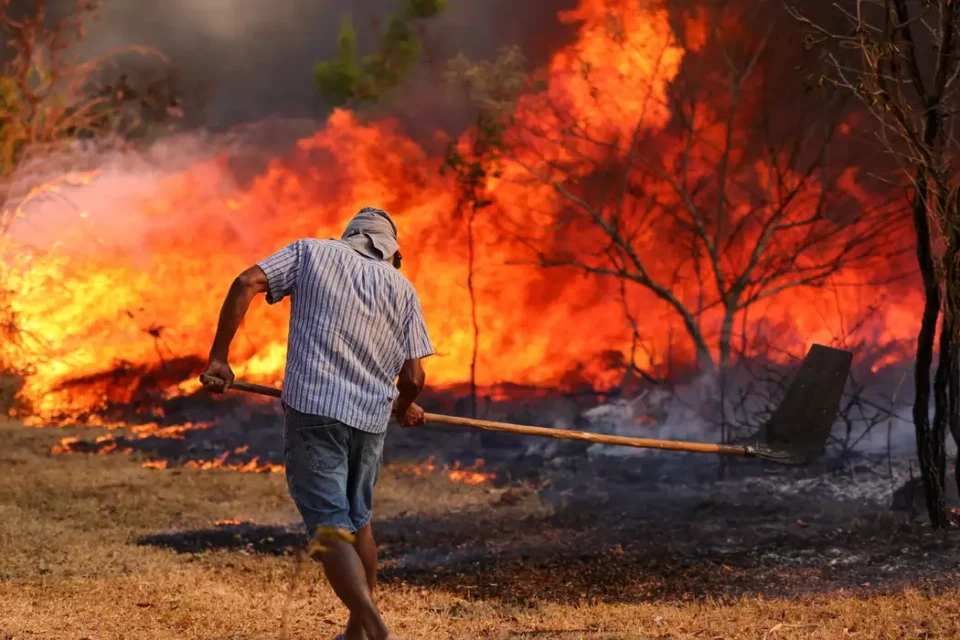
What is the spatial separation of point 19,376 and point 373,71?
11.6 metres

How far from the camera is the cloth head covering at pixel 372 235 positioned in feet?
14.1

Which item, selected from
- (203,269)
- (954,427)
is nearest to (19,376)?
(203,269)

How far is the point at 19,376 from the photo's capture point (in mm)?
13773

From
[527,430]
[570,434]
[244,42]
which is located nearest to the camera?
[527,430]

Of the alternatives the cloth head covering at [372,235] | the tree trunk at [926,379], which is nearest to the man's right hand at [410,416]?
the cloth head covering at [372,235]

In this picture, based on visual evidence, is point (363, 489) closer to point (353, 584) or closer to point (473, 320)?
point (353, 584)

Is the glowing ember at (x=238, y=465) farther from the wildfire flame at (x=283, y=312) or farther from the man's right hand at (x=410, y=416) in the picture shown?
the man's right hand at (x=410, y=416)

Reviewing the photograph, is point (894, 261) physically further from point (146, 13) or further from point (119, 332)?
point (146, 13)

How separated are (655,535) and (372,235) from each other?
423 centimetres

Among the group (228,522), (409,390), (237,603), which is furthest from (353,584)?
(228,522)

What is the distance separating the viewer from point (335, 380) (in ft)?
13.2

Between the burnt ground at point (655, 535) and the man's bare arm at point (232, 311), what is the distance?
8.05ft

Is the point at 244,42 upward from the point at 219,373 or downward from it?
upward

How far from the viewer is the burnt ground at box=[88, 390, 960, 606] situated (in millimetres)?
5938
